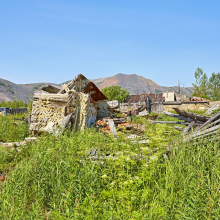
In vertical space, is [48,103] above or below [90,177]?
above

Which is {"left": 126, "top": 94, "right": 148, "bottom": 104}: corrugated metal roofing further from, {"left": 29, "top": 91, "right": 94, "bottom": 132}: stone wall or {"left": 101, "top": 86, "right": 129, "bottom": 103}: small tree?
{"left": 29, "top": 91, "right": 94, "bottom": 132}: stone wall

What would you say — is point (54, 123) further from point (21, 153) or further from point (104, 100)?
point (104, 100)

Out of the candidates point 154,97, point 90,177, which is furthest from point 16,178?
point 154,97

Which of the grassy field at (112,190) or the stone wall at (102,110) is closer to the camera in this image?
the grassy field at (112,190)

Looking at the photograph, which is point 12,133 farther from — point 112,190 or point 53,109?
point 112,190

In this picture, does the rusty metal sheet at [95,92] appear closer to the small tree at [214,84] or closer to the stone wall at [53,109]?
the stone wall at [53,109]

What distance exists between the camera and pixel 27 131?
993cm

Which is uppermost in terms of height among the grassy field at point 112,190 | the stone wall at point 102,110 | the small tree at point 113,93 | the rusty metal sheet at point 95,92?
the small tree at point 113,93

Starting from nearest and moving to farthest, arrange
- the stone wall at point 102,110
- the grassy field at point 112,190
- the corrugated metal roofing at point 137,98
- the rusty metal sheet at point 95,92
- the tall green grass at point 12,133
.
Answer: the grassy field at point 112,190
the tall green grass at point 12,133
the rusty metal sheet at point 95,92
the stone wall at point 102,110
the corrugated metal roofing at point 137,98

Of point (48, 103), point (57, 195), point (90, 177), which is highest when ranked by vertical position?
point (48, 103)

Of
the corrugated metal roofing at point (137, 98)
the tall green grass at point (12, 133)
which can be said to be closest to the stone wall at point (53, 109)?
the tall green grass at point (12, 133)

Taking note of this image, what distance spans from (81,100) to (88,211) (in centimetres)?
819

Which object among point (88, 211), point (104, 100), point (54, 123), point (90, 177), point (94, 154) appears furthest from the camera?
point (104, 100)

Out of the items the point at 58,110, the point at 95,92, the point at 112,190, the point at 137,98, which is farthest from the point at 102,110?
the point at 137,98
